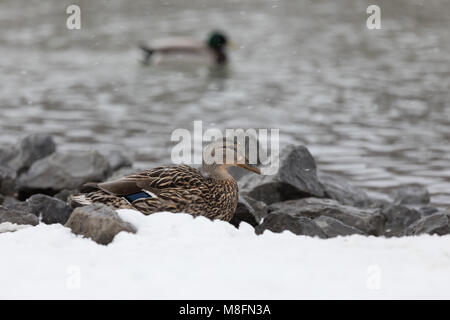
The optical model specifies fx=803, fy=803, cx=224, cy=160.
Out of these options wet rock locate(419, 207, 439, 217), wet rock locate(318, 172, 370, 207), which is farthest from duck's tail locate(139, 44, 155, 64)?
wet rock locate(419, 207, 439, 217)

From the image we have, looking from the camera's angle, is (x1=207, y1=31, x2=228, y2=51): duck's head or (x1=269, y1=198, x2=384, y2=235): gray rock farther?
(x1=207, y1=31, x2=228, y2=51): duck's head

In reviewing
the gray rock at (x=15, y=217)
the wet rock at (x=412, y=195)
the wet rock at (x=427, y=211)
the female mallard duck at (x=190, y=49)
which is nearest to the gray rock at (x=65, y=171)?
the gray rock at (x=15, y=217)

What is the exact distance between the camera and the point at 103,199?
250 inches

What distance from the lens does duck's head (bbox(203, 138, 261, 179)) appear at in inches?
257

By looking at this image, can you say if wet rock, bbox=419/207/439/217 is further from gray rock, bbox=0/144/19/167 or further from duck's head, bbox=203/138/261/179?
gray rock, bbox=0/144/19/167

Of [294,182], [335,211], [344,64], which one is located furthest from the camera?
[344,64]

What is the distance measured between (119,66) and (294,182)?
1008cm

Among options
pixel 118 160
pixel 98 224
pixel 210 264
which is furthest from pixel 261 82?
pixel 210 264

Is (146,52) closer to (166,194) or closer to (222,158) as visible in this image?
(222,158)

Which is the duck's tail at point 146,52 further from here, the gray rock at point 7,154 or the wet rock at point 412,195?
the wet rock at point 412,195

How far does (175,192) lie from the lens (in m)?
6.31

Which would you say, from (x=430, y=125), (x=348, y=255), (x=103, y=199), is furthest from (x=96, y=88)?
(x=348, y=255)

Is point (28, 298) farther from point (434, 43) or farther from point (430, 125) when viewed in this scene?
point (434, 43)
